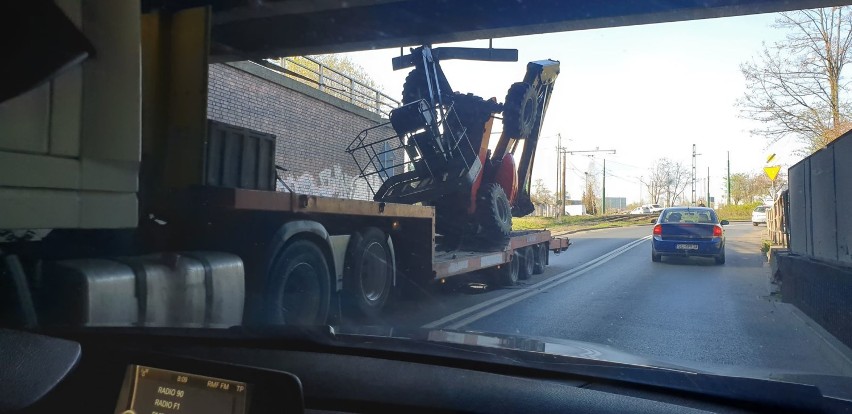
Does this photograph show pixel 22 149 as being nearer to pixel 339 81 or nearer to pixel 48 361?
pixel 48 361

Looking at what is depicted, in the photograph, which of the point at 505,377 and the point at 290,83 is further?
the point at 290,83

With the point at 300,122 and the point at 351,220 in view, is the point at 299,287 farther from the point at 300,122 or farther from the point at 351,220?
the point at 300,122

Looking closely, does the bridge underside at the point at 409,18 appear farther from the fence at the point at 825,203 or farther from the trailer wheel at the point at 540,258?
the trailer wheel at the point at 540,258

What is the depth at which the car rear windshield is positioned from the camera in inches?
686

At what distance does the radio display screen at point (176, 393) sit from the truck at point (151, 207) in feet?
3.17

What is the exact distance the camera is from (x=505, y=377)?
7.93ft

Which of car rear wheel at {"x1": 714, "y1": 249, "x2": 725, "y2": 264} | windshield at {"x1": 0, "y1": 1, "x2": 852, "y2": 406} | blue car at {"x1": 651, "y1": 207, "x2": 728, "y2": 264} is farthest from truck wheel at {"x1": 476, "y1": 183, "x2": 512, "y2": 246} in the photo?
car rear wheel at {"x1": 714, "y1": 249, "x2": 725, "y2": 264}

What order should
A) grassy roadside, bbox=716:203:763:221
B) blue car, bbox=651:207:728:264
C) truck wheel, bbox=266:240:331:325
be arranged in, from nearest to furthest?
truck wheel, bbox=266:240:331:325 < blue car, bbox=651:207:728:264 < grassy roadside, bbox=716:203:763:221

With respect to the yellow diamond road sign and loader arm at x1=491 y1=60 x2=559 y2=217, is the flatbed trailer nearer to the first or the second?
loader arm at x1=491 y1=60 x2=559 y2=217

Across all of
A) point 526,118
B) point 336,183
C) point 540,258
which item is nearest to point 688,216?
point 540,258

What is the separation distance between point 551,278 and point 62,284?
34.4 feet

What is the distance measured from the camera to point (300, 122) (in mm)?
11680

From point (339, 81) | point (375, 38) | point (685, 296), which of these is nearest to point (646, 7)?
point (375, 38)

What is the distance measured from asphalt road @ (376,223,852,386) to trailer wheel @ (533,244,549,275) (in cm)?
22
